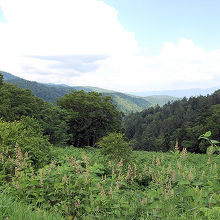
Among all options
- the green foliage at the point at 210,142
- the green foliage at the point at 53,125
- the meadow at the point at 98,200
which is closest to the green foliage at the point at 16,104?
the green foliage at the point at 53,125

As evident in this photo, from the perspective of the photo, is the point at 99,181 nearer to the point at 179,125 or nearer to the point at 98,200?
the point at 98,200

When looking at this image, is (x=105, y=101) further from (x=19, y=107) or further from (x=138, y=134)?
(x=138, y=134)

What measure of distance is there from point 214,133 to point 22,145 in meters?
49.2

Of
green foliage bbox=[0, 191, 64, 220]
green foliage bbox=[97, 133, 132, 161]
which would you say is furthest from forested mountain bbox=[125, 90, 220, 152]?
green foliage bbox=[0, 191, 64, 220]

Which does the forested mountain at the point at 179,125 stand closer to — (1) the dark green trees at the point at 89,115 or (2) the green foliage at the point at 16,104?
(1) the dark green trees at the point at 89,115

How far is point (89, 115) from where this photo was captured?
32562mm

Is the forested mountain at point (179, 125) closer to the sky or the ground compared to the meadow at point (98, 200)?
closer to the ground

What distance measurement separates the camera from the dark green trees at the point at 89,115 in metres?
32.8

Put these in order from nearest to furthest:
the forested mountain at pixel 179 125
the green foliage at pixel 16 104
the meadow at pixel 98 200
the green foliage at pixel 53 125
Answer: the meadow at pixel 98 200, the green foliage at pixel 16 104, the green foliage at pixel 53 125, the forested mountain at pixel 179 125

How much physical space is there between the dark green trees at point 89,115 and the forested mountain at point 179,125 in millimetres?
24446

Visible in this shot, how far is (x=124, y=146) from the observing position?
11047 mm

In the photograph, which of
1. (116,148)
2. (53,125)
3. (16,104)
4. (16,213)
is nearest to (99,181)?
(16,213)

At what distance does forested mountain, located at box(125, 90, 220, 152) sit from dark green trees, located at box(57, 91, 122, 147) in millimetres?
24446

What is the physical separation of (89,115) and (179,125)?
5852 centimetres
